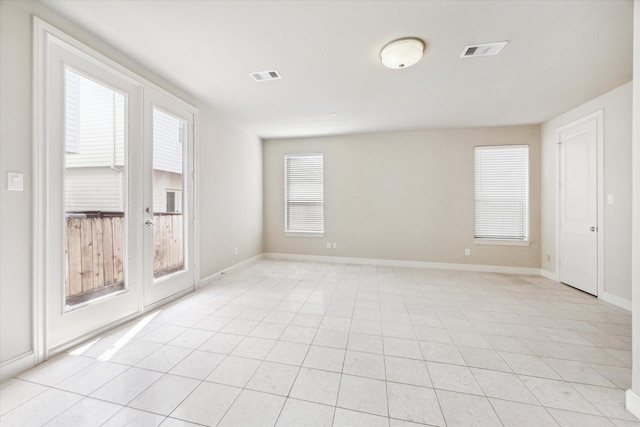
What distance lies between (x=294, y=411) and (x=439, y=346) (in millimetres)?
1425

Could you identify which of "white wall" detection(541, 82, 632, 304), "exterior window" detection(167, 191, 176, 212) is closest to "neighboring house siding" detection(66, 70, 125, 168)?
"exterior window" detection(167, 191, 176, 212)

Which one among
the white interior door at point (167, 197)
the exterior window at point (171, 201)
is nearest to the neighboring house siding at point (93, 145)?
the white interior door at point (167, 197)

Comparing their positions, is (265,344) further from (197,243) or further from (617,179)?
(617,179)

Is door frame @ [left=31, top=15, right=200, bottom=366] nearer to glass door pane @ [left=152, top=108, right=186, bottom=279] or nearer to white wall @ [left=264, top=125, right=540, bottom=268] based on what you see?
glass door pane @ [left=152, top=108, right=186, bottom=279]

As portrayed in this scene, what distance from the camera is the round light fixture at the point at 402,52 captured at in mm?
2246

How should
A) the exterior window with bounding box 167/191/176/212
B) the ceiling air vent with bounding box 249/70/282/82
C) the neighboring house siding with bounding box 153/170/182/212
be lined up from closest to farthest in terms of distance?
1. the ceiling air vent with bounding box 249/70/282/82
2. the neighboring house siding with bounding box 153/170/182/212
3. the exterior window with bounding box 167/191/176/212

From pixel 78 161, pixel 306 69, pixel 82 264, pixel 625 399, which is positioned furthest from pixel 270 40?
pixel 625 399

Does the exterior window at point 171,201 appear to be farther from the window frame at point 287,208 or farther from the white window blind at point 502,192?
the white window blind at point 502,192

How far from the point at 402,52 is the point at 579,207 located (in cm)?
367

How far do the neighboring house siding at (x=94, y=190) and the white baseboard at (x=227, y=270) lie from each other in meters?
1.63

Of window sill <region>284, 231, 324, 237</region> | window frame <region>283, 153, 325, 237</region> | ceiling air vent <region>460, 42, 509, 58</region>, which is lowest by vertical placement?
window sill <region>284, 231, 324, 237</region>

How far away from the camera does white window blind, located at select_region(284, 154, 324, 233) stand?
559 centimetres

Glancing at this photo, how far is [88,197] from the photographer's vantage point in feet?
7.60

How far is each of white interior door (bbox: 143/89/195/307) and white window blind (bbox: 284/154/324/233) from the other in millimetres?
2466
